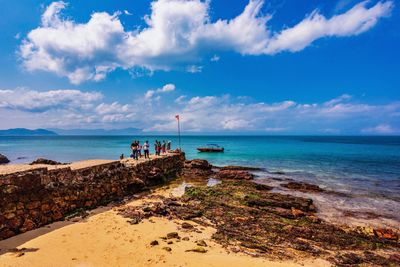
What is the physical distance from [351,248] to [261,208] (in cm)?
546

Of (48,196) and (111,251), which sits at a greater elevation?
(48,196)

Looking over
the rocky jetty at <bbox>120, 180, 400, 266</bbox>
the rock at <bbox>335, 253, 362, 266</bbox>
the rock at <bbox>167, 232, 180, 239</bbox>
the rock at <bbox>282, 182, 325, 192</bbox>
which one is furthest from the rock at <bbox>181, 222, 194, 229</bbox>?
the rock at <bbox>282, 182, 325, 192</bbox>

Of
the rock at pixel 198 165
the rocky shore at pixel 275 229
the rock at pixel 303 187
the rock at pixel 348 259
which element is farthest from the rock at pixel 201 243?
the rock at pixel 198 165

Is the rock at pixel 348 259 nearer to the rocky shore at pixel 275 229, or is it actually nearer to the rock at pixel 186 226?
the rocky shore at pixel 275 229

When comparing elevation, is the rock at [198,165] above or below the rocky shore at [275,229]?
above

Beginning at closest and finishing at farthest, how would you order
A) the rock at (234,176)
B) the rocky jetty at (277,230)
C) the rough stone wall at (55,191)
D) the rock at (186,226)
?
Result: the rocky jetty at (277,230) → the rough stone wall at (55,191) → the rock at (186,226) → the rock at (234,176)

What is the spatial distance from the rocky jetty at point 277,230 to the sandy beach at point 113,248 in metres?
0.84

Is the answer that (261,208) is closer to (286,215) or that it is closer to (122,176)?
(286,215)

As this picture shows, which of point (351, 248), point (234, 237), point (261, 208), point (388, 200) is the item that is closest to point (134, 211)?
point (234, 237)

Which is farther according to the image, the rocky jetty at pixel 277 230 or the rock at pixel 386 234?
the rock at pixel 386 234

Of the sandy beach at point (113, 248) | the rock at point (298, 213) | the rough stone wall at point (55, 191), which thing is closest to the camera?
the sandy beach at point (113, 248)

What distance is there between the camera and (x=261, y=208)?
619 inches

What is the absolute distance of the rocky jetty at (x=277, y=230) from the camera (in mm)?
10148

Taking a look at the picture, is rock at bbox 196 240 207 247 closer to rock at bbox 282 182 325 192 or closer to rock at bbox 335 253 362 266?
rock at bbox 335 253 362 266
